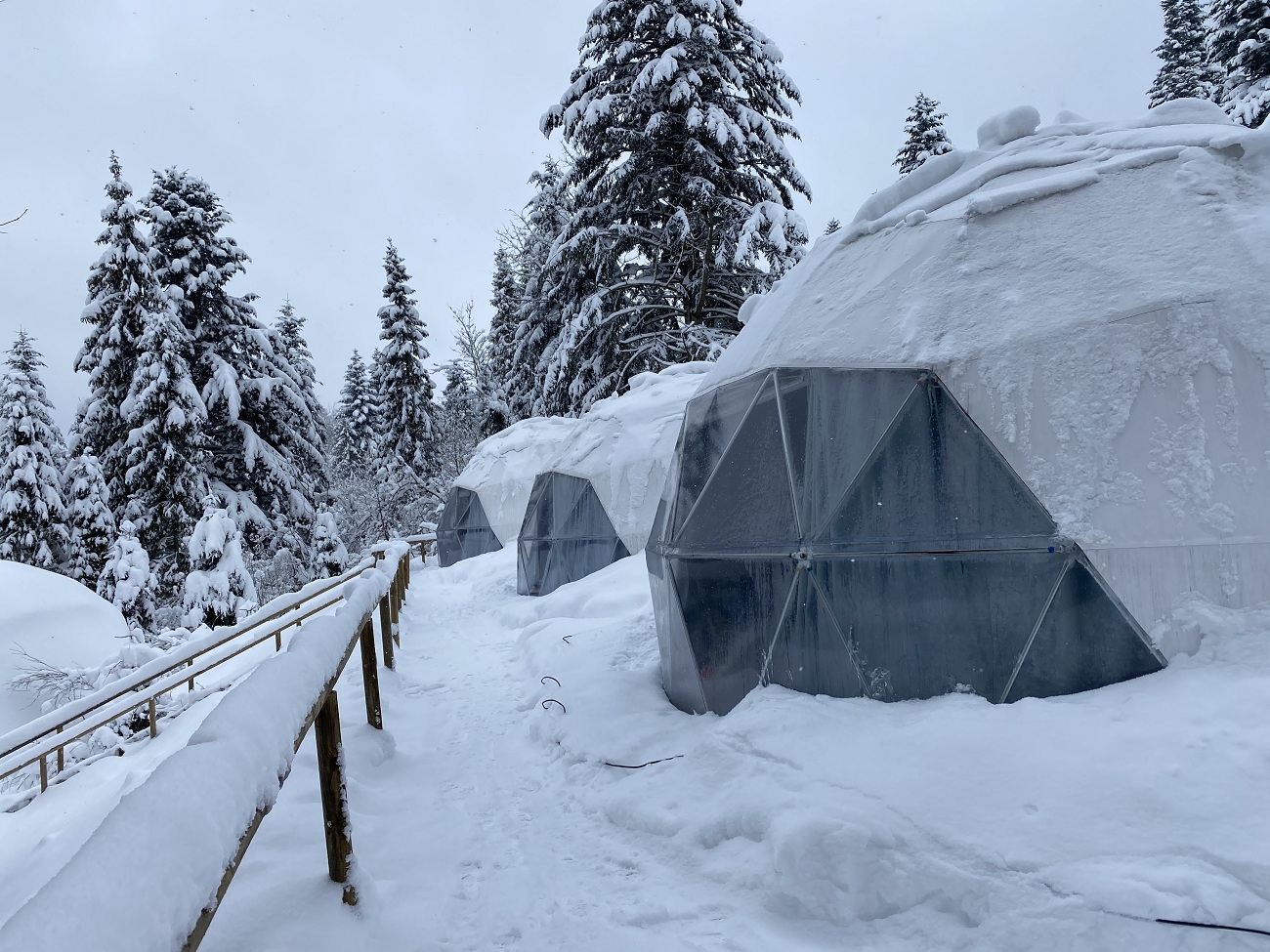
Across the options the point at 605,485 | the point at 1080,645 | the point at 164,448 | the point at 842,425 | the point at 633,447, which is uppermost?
the point at 164,448

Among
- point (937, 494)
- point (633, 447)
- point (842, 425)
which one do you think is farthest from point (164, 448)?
point (937, 494)

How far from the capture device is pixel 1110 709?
137 inches

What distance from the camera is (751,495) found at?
5039 millimetres

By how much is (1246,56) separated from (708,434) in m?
19.6

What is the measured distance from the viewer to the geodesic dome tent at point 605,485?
11.8 m

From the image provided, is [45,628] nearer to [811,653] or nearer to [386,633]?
[386,633]

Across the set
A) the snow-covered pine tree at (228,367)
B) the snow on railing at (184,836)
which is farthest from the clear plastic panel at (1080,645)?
the snow-covered pine tree at (228,367)

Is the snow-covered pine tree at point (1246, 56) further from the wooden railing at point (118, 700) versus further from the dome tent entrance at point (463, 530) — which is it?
the dome tent entrance at point (463, 530)

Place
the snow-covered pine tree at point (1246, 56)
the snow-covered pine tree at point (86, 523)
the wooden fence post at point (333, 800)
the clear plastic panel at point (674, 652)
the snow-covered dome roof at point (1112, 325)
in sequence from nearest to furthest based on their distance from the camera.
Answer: the wooden fence post at point (333, 800) → the snow-covered dome roof at point (1112, 325) → the clear plastic panel at point (674, 652) → the snow-covered pine tree at point (1246, 56) → the snow-covered pine tree at point (86, 523)

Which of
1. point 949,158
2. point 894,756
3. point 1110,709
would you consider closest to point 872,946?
point 894,756

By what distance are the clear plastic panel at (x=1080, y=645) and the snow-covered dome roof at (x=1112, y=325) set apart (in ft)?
0.41

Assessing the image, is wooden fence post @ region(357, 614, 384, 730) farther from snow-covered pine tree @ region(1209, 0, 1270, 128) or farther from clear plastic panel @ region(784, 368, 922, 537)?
snow-covered pine tree @ region(1209, 0, 1270, 128)

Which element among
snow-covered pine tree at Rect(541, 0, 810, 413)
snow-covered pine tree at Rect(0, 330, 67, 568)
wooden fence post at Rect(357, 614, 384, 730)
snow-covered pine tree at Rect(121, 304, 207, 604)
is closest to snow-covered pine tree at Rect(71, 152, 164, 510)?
snow-covered pine tree at Rect(121, 304, 207, 604)

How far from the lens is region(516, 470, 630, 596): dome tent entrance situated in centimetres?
1225
